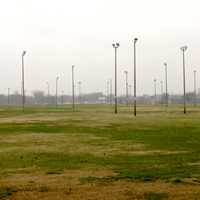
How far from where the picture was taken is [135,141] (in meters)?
28.0

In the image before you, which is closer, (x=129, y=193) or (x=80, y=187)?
(x=129, y=193)

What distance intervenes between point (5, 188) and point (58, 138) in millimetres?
17625

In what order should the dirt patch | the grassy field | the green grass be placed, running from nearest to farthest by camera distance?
the dirt patch < the grassy field < the green grass

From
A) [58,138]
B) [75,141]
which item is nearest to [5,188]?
[75,141]

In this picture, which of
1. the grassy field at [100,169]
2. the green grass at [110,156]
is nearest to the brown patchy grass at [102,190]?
the grassy field at [100,169]

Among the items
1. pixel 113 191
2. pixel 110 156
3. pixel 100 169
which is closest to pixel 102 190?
pixel 113 191

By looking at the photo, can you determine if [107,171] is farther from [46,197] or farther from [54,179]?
[46,197]

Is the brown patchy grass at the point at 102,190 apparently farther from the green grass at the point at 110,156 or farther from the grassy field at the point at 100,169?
the green grass at the point at 110,156

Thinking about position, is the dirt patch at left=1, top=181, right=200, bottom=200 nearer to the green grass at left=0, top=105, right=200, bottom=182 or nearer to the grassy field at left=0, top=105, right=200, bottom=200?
the grassy field at left=0, top=105, right=200, bottom=200

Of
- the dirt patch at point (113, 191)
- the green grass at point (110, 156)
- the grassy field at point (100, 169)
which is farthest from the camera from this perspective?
the green grass at point (110, 156)

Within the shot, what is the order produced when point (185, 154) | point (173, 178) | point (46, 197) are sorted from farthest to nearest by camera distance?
point (185, 154) < point (173, 178) < point (46, 197)

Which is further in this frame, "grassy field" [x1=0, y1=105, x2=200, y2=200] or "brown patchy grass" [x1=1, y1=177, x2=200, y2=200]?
"grassy field" [x1=0, y1=105, x2=200, y2=200]

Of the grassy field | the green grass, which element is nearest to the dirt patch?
the grassy field

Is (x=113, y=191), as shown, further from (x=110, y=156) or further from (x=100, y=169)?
(x=110, y=156)
